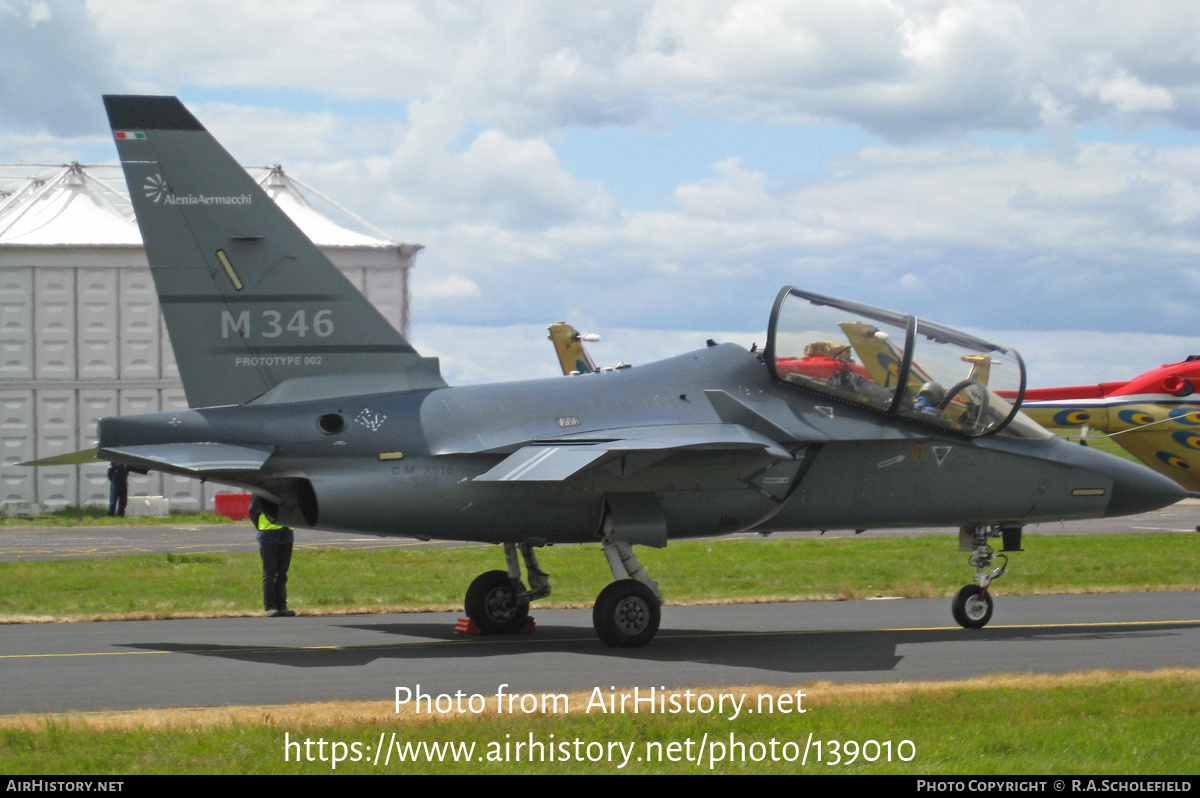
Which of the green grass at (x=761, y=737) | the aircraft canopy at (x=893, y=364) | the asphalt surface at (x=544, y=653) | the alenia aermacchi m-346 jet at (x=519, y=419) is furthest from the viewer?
the aircraft canopy at (x=893, y=364)

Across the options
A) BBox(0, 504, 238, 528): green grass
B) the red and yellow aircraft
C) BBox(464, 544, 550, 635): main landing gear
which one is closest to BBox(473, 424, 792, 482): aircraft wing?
BBox(464, 544, 550, 635): main landing gear

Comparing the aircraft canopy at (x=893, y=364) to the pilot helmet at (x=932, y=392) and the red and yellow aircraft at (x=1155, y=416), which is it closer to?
the pilot helmet at (x=932, y=392)

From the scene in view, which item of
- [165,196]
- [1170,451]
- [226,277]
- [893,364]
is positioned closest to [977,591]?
[893,364]

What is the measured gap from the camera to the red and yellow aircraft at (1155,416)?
89.5 ft

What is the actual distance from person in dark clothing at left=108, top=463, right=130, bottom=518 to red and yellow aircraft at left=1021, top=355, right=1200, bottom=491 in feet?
70.6

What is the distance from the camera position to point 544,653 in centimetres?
1244

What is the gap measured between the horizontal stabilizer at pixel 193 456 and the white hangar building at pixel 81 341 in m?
21.5

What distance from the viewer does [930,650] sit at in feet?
41.3

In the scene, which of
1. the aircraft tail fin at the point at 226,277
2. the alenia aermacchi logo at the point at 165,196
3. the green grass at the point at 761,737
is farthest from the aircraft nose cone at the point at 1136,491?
the alenia aermacchi logo at the point at 165,196

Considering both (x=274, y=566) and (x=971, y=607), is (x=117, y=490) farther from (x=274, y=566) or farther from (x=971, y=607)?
(x=971, y=607)

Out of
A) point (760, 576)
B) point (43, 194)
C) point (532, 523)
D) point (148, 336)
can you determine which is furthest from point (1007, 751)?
point (43, 194)

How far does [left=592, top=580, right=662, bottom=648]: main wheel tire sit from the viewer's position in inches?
485

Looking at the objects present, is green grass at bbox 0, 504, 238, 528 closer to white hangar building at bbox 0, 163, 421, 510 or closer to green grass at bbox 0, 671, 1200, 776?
white hangar building at bbox 0, 163, 421, 510

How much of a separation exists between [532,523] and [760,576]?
854cm
